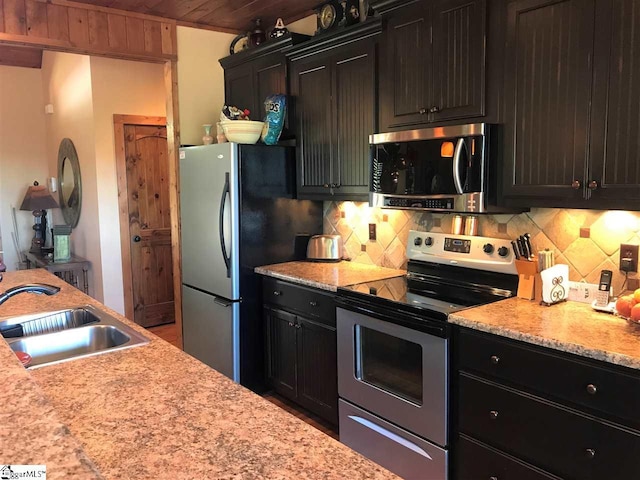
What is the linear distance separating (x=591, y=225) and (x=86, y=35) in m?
3.29

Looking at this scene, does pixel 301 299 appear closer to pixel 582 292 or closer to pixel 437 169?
pixel 437 169

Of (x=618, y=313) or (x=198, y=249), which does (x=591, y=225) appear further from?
(x=198, y=249)

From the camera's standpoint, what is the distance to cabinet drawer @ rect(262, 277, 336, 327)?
2953 mm

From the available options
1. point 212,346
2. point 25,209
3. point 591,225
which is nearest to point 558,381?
point 591,225

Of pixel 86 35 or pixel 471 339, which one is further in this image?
pixel 86 35

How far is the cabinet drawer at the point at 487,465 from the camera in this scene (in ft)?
6.52

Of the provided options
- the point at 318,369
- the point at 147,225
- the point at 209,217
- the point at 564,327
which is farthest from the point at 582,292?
the point at 147,225

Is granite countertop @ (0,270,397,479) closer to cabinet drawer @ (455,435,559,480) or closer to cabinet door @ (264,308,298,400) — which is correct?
cabinet drawer @ (455,435,559,480)

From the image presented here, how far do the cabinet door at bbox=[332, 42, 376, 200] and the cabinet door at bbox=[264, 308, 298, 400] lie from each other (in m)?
0.87

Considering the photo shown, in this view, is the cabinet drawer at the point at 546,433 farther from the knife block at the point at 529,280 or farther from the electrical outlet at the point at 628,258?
the electrical outlet at the point at 628,258

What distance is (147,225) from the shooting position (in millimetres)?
5273

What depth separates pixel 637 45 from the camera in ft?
6.03

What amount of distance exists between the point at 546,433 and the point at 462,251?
109 centimetres

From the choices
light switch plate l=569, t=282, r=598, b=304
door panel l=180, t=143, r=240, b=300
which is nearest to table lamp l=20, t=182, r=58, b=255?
door panel l=180, t=143, r=240, b=300
